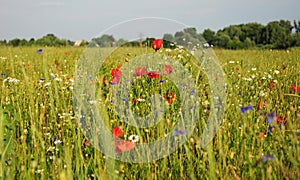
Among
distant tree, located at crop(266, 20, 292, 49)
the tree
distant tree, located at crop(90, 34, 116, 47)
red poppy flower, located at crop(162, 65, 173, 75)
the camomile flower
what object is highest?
distant tree, located at crop(266, 20, 292, 49)

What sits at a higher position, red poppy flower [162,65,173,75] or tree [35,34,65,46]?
tree [35,34,65,46]

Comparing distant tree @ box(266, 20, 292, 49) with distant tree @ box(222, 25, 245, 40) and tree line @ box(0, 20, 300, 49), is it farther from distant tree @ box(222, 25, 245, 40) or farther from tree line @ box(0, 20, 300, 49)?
distant tree @ box(222, 25, 245, 40)

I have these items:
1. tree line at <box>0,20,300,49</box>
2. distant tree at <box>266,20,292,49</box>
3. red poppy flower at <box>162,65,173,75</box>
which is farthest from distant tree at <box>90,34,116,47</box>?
distant tree at <box>266,20,292,49</box>

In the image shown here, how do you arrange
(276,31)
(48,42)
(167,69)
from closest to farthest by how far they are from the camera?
1. (167,69)
2. (48,42)
3. (276,31)

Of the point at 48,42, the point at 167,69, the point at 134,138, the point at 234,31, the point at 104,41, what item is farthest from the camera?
the point at 234,31

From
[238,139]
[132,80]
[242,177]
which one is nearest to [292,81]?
[132,80]

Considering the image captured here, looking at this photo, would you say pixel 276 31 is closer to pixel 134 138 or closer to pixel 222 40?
pixel 222 40

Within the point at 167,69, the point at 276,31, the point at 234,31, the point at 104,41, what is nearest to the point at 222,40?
the point at 276,31

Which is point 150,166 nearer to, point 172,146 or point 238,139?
point 172,146

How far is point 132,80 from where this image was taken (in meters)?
2.97

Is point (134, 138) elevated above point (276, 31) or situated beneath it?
situated beneath

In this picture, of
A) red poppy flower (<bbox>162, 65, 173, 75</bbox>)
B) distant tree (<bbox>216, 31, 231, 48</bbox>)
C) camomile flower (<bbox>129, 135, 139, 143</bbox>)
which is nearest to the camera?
camomile flower (<bbox>129, 135, 139, 143</bbox>)

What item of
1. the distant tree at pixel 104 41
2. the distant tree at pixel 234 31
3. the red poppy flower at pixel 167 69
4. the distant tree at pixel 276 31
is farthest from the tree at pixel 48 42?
the distant tree at pixel 234 31

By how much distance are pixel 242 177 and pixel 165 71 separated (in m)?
1.50
